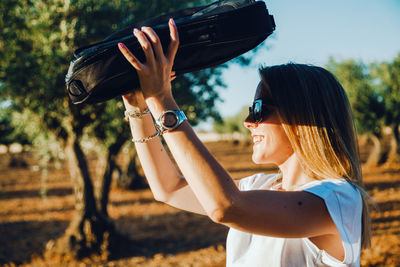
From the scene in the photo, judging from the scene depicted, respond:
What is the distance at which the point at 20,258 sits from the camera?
8.31 m

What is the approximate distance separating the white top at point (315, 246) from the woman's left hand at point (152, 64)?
2.46 feet

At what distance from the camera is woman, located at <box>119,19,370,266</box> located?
1.15 metres

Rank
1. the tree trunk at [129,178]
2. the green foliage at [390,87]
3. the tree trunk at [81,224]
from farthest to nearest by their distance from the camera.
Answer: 1. the green foliage at [390,87]
2. the tree trunk at [129,178]
3. the tree trunk at [81,224]

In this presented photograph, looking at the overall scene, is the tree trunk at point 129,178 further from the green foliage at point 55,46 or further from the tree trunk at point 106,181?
the green foliage at point 55,46

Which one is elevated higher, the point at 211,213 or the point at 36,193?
the point at 211,213

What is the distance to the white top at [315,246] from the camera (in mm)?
1311

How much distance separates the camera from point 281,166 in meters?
1.83

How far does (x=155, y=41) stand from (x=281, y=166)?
3.51 ft

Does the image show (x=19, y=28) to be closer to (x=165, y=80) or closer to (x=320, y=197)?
(x=165, y=80)

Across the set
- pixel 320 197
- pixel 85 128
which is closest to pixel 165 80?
pixel 320 197

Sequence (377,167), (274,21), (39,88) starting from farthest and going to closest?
(377,167), (39,88), (274,21)

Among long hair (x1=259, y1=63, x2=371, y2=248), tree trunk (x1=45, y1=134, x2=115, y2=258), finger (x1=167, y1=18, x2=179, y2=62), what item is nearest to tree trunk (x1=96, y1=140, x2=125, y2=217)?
tree trunk (x1=45, y1=134, x2=115, y2=258)

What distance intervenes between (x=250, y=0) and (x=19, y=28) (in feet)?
20.2

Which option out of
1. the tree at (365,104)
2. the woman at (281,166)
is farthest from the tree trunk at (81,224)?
the tree at (365,104)
